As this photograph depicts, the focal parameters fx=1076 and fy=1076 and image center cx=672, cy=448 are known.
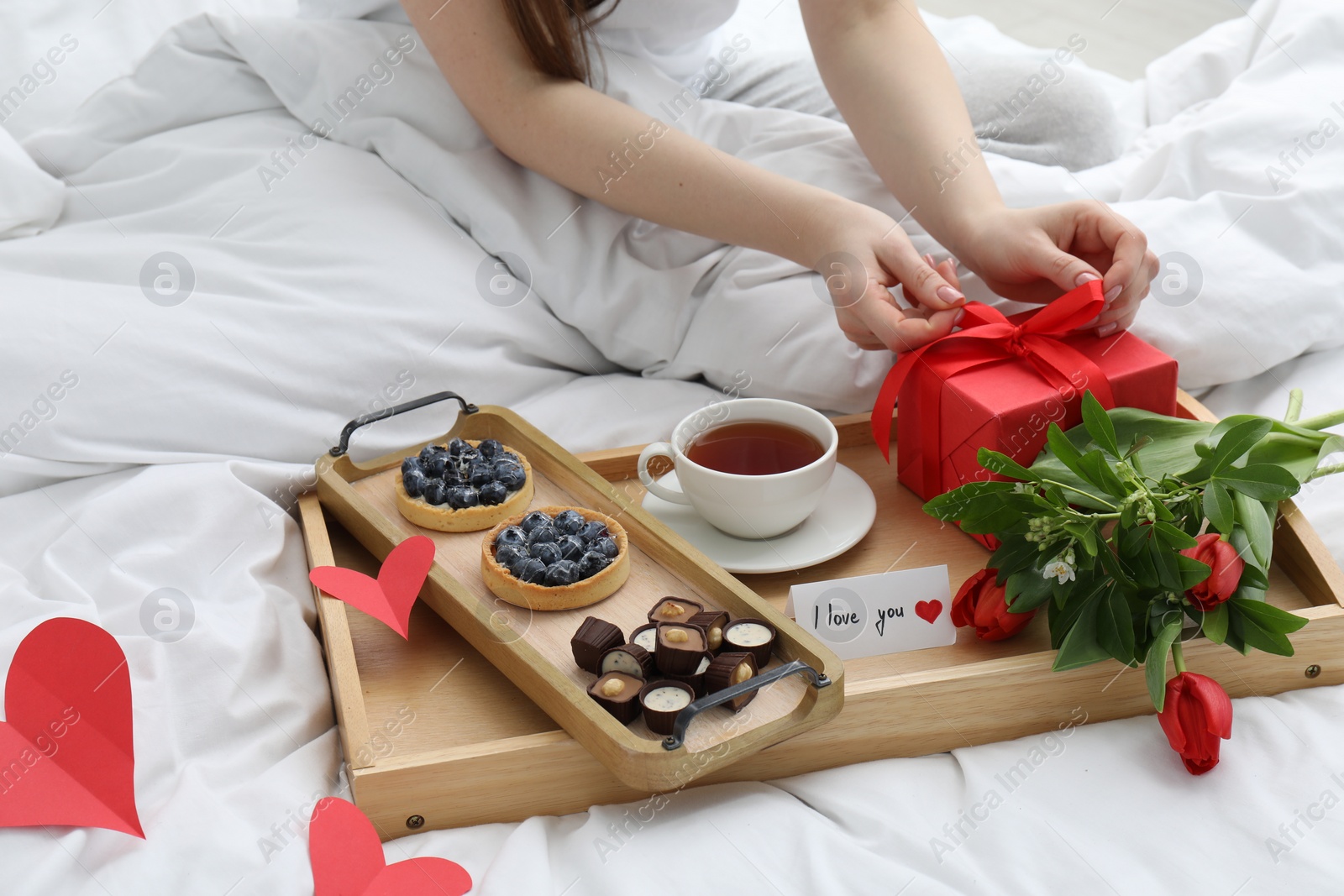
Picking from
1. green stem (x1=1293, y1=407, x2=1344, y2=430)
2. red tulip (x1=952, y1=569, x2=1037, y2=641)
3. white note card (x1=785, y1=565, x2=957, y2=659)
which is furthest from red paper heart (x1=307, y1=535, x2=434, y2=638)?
green stem (x1=1293, y1=407, x2=1344, y2=430)

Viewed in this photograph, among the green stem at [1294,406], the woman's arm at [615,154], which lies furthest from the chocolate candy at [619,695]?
the green stem at [1294,406]

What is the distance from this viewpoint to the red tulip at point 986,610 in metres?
0.72

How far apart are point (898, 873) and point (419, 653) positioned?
1.15ft

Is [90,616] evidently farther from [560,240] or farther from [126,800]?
[560,240]

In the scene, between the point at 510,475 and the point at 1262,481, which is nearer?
the point at 1262,481

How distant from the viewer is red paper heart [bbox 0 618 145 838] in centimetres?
61

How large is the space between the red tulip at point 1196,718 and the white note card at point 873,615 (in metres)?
0.15

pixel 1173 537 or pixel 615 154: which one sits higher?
pixel 615 154

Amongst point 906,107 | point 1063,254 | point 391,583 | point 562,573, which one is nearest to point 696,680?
point 562,573

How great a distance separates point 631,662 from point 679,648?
32 mm

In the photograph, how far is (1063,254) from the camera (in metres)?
0.86

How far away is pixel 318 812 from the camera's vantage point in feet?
2.08

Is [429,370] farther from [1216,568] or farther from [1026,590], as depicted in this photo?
[1216,568]

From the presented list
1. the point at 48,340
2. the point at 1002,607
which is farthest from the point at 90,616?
the point at 1002,607
